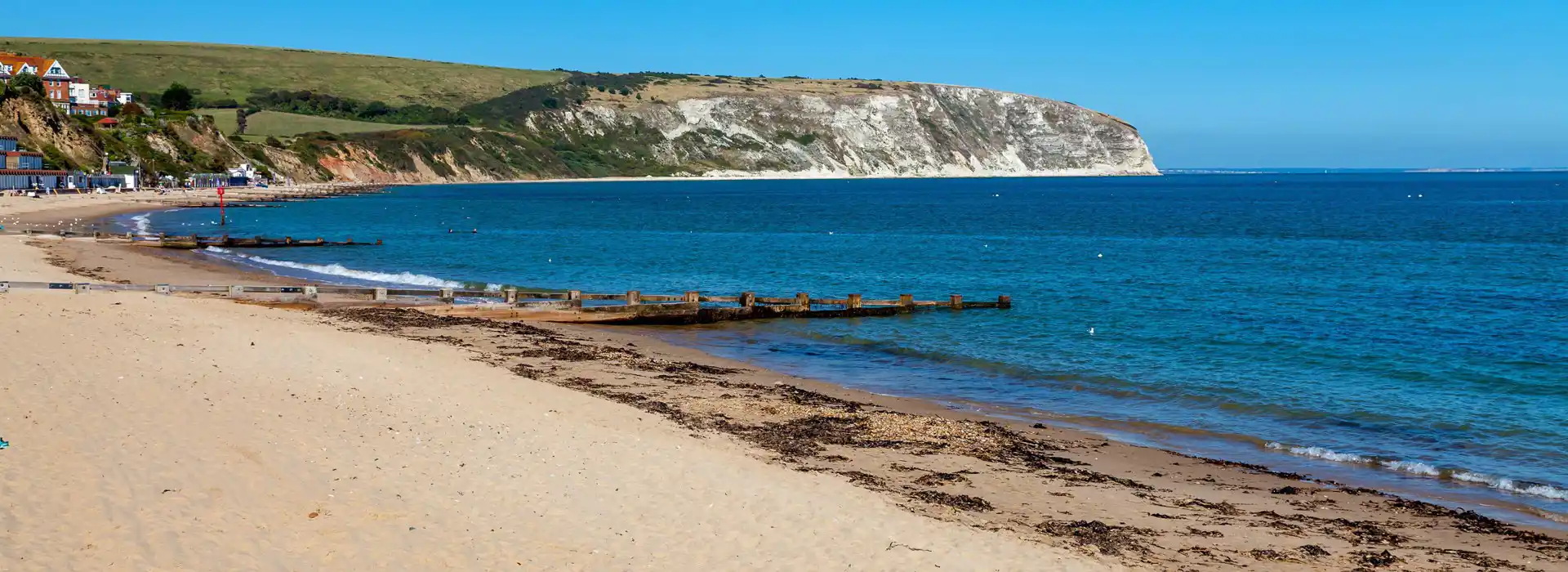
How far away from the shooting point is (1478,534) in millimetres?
13562

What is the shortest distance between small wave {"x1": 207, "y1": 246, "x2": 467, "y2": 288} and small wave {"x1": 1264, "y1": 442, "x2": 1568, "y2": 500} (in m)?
28.4

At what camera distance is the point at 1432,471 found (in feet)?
55.2

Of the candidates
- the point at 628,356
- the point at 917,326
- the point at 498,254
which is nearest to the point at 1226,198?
the point at 498,254

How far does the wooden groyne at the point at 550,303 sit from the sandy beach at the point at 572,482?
366 inches

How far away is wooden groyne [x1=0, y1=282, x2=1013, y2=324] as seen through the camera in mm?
31094

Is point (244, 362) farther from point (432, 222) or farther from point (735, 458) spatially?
point (432, 222)

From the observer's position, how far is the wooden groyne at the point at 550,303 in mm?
31094

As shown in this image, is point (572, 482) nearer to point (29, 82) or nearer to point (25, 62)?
point (29, 82)

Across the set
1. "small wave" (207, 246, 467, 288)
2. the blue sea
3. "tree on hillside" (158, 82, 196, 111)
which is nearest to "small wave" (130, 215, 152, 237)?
the blue sea

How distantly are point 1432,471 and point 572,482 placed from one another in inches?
463

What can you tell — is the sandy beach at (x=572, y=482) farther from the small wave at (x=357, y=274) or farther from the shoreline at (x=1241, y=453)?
the small wave at (x=357, y=274)

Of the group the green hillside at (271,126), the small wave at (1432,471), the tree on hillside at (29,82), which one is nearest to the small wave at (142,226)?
the small wave at (1432,471)

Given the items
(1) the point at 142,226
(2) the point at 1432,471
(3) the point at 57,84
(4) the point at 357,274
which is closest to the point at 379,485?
(2) the point at 1432,471

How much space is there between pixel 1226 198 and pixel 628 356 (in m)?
147
